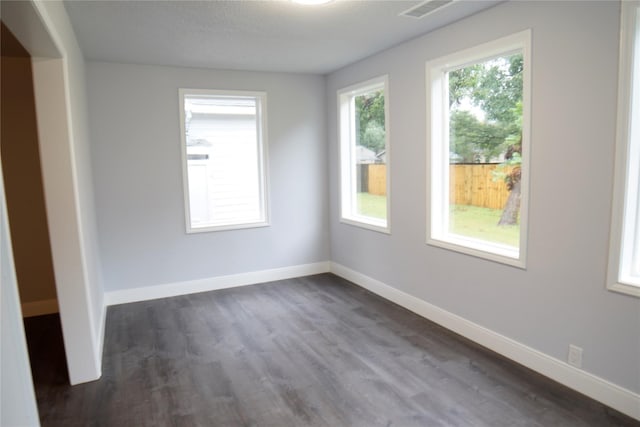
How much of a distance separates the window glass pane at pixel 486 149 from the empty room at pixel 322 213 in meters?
0.02

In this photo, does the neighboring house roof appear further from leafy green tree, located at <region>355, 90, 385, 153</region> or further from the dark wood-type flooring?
the dark wood-type flooring

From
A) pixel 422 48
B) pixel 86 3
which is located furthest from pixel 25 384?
pixel 422 48

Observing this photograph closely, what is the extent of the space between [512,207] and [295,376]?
1977mm

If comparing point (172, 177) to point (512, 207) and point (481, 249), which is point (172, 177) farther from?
point (512, 207)

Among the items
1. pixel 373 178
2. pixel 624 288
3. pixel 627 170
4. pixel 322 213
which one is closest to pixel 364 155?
pixel 373 178

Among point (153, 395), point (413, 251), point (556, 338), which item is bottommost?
point (153, 395)

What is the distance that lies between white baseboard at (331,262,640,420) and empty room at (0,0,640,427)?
1 centimetres

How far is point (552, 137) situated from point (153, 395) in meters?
3.05

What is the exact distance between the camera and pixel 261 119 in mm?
5094

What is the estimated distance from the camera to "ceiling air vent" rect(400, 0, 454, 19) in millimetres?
2887

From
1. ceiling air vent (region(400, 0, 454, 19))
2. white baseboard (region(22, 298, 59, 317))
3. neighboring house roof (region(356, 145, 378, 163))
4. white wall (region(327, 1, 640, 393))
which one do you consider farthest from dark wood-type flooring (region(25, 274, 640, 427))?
ceiling air vent (region(400, 0, 454, 19))

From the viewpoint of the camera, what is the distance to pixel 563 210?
2.65 metres

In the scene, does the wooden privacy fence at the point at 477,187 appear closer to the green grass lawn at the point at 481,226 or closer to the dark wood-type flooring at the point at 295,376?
the green grass lawn at the point at 481,226

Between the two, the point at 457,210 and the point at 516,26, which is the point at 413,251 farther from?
the point at 516,26
